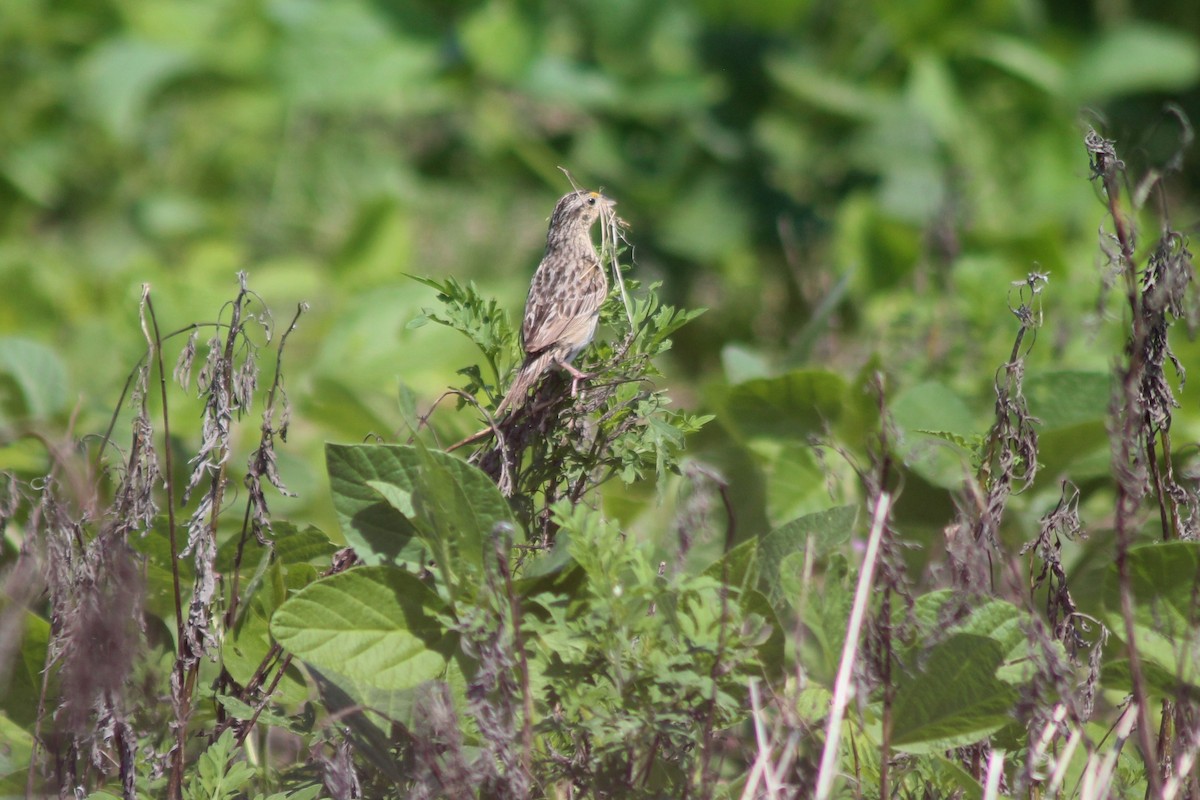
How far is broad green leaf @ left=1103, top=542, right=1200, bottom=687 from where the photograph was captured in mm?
1670

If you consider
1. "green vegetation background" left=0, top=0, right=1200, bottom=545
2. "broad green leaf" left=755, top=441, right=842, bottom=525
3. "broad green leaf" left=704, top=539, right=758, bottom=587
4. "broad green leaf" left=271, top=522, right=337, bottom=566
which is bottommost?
"broad green leaf" left=704, top=539, right=758, bottom=587

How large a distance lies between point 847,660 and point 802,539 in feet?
0.84

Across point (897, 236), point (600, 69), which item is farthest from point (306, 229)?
point (897, 236)

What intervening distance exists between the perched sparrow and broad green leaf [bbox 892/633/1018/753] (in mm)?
615

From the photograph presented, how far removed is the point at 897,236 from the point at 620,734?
124 inches

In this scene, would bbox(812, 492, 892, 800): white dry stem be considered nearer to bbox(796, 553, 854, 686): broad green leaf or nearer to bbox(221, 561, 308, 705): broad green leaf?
bbox(796, 553, 854, 686): broad green leaf

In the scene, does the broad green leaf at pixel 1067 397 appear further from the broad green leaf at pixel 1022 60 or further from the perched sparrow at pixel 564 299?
the broad green leaf at pixel 1022 60

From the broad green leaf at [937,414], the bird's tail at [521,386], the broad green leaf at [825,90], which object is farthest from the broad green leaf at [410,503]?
the broad green leaf at [825,90]

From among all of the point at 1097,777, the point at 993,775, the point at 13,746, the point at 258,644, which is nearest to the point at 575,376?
the point at 258,644

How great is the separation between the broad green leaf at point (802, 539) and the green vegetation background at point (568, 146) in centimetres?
196

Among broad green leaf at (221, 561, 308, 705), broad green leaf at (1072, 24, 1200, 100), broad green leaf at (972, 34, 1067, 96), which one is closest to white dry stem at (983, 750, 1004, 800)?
broad green leaf at (221, 561, 308, 705)

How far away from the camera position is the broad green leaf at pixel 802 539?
5.90 feet

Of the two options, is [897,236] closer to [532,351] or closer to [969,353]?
[969,353]

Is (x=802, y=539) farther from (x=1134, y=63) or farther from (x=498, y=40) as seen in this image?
(x=1134, y=63)
